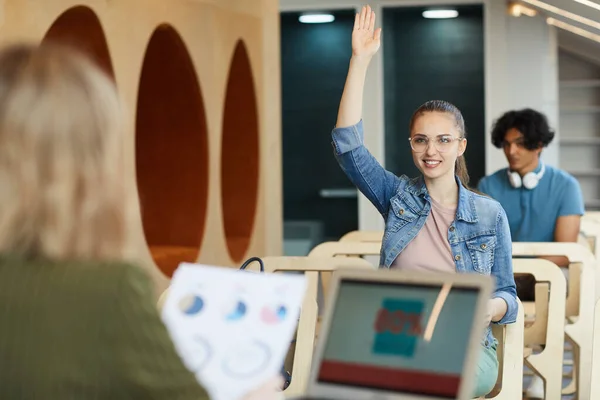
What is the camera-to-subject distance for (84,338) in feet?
3.90

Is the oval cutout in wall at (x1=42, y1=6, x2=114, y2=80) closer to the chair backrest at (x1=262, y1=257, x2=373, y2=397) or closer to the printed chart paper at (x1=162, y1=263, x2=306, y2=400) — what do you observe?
the chair backrest at (x1=262, y1=257, x2=373, y2=397)

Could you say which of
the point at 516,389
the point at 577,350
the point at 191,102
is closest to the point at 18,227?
the point at 516,389

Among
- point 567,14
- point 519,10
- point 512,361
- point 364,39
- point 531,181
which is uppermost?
point 519,10

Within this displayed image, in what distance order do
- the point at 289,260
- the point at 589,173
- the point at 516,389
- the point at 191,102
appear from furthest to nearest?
the point at 589,173 → the point at 191,102 → the point at 289,260 → the point at 516,389

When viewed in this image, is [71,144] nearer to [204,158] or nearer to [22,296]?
[22,296]

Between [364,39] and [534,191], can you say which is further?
[534,191]

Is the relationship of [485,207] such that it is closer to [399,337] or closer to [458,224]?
[458,224]

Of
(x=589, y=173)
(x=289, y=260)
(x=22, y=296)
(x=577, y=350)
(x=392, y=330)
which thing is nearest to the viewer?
(x=22, y=296)

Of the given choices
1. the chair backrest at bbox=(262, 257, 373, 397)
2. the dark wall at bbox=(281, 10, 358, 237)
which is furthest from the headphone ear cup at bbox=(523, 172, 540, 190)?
the dark wall at bbox=(281, 10, 358, 237)

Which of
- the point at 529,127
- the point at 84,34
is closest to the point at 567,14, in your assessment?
the point at 529,127

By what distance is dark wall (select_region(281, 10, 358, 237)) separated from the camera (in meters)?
9.55

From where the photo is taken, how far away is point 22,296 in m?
1.21

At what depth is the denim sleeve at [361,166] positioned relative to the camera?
2.73m

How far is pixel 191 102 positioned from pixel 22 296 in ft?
14.4
